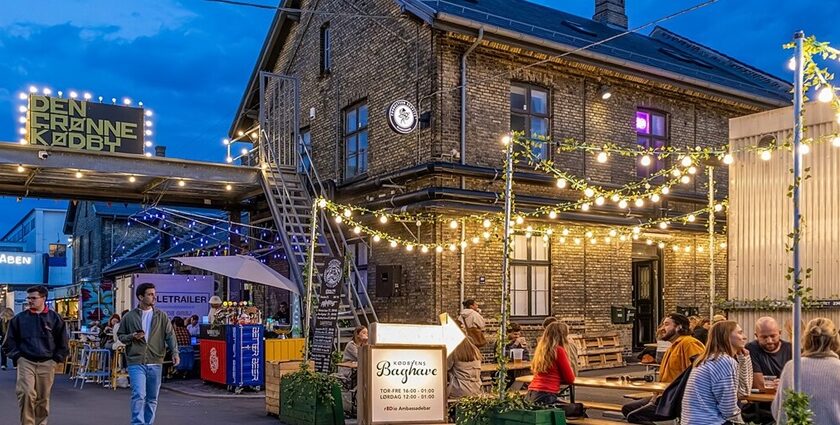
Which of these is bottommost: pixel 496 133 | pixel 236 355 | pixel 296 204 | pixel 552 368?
pixel 236 355

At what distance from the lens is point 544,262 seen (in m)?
19.0

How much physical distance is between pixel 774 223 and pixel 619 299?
7997 mm

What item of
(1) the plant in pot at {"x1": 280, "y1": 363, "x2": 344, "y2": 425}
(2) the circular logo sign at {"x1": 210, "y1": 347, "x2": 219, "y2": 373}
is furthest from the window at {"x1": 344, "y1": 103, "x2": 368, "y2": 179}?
(1) the plant in pot at {"x1": 280, "y1": 363, "x2": 344, "y2": 425}

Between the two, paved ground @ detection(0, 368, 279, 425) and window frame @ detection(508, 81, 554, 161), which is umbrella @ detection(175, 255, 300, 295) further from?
window frame @ detection(508, 81, 554, 161)

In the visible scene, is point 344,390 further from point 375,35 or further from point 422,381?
point 375,35

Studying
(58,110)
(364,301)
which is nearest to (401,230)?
(364,301)

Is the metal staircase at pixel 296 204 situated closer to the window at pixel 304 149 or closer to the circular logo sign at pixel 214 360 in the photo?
the window at pixel 304 149

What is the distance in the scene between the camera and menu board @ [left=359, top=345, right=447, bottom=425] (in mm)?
9914

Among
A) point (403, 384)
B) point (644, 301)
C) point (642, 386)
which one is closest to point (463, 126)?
point (644, 301)

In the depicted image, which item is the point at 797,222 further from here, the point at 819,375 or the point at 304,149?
the point at 304,149

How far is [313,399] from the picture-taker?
11211 mm

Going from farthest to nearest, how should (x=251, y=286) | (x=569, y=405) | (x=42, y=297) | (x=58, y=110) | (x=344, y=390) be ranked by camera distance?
1. (x=251, y=286)
2. (x=58, y=110)
3. (x=344, y=390)
4. (x=42, y=297)
5. (x=569, y=405)

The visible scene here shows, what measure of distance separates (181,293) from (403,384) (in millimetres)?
14327

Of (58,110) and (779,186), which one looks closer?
(779,186)
